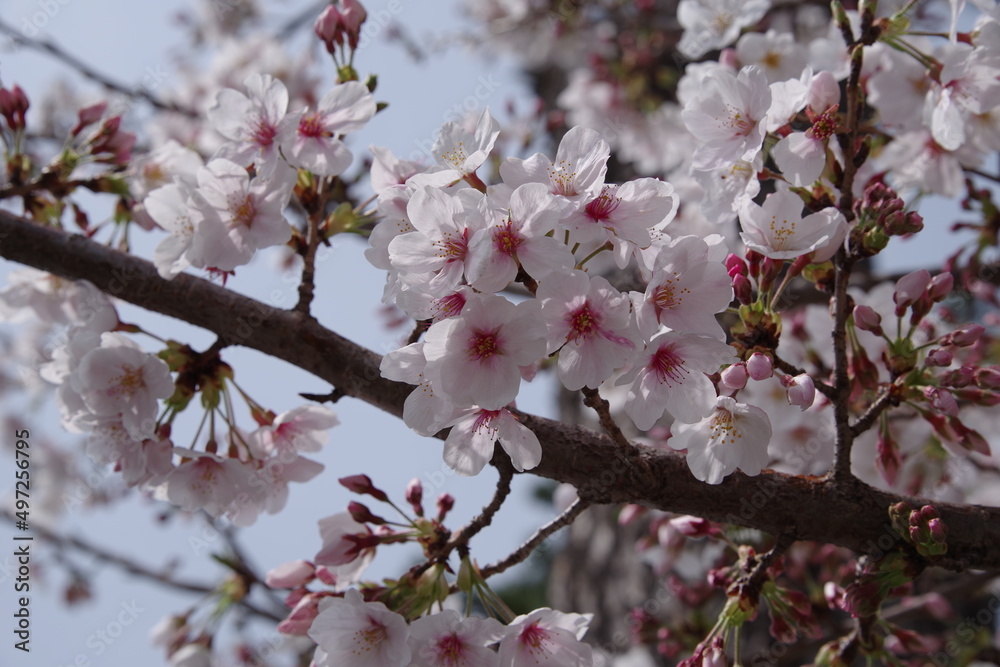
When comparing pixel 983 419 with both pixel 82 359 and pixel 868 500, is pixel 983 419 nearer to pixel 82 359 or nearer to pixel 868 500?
pixel 868 500

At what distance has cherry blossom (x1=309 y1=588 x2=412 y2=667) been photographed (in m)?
1.17

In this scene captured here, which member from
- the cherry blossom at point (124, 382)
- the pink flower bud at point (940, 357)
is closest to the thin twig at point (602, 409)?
the pink flower bud at point (940, 357)

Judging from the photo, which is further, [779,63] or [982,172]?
[779,63]

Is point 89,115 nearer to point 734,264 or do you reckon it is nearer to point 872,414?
point 734,264

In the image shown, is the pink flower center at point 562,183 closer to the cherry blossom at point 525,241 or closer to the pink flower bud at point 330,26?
the cherry blossom at point 525,241

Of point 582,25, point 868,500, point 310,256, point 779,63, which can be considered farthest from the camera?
point 582,25

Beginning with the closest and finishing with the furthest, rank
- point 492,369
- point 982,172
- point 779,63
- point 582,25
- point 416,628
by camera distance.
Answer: point 492,369 < point 416,628 < point 982,172 < point 779,63 < point 582,25

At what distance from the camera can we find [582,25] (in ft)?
16.5

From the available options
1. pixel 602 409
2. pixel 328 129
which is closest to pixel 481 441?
pixel 602 409

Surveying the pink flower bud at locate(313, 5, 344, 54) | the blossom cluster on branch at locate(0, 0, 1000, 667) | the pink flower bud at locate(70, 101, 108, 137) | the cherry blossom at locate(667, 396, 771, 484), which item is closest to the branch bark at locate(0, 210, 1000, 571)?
the blossom cluster on branch at locate(0, 0, 1000, 667)

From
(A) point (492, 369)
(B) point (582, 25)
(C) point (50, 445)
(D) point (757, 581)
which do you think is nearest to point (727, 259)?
(A) point (492, 369)

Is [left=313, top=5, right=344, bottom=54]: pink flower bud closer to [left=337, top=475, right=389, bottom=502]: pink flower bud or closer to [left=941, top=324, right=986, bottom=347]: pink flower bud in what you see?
[left=337, top=475, right=389, bottom=502]: pink flower bud

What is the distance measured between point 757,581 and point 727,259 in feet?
2.02

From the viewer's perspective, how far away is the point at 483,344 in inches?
38.8
